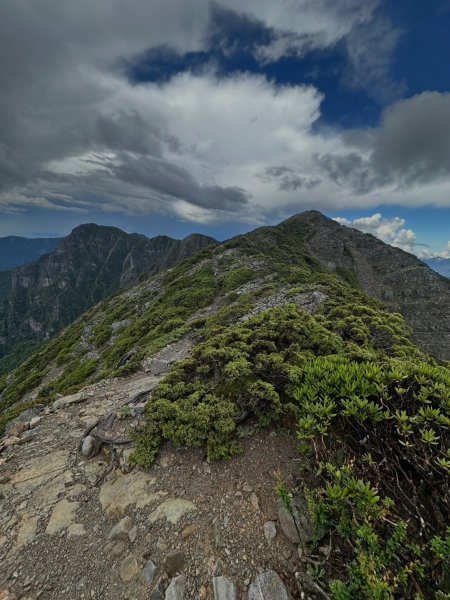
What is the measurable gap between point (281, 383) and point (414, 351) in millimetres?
8357

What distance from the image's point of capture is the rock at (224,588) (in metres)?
4.68

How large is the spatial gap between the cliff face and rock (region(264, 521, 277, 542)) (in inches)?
2018

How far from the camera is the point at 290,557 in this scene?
16.5ft

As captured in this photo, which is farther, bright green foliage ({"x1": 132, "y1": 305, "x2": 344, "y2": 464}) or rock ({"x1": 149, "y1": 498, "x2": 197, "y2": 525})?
bright green foliage ({"x1": 132, "y1": 305, "x2": 344, "y2": 464})

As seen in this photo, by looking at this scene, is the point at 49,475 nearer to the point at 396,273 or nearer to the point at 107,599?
the point at 107,599

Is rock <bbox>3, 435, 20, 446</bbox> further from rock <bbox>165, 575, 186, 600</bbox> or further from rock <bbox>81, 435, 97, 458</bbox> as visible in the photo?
rock <bbox>165, 575, 186, 600</bbox>

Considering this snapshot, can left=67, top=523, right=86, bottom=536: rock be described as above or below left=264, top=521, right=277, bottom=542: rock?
below

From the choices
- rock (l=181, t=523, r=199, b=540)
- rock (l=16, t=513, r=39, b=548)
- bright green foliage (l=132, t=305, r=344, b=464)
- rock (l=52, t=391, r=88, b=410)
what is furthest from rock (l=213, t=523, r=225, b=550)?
rock (l=52, t=391, r=88, b=410)

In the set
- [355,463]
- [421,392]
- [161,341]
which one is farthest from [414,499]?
[161,341]

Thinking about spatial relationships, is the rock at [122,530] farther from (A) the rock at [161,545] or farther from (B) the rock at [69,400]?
(B) the rock at [69,400]

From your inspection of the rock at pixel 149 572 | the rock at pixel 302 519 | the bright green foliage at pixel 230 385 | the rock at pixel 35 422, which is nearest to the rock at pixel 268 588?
the rock at pixel 302 519

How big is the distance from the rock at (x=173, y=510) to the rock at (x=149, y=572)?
77 centimetres

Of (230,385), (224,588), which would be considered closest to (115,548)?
(224,588)

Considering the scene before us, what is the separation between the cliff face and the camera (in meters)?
58.2
